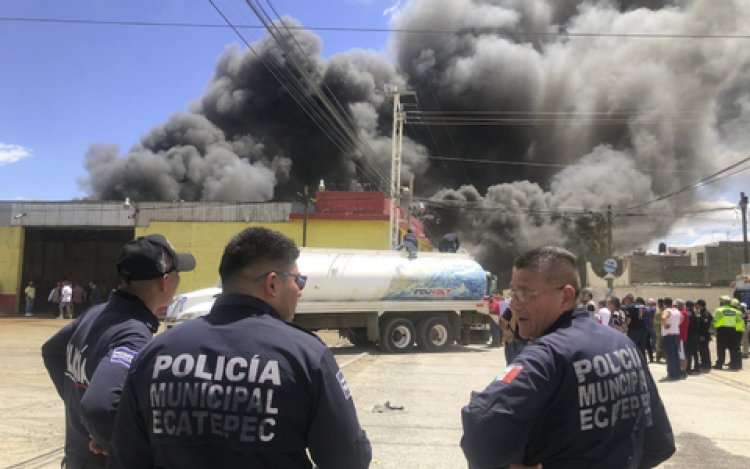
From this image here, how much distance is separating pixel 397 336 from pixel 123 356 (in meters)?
13.2

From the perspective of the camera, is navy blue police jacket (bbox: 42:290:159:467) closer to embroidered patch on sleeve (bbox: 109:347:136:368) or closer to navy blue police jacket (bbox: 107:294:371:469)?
embroidered patch on sleeve (bbox: 109:347:136:368)

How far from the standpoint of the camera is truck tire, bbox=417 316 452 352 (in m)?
15.1

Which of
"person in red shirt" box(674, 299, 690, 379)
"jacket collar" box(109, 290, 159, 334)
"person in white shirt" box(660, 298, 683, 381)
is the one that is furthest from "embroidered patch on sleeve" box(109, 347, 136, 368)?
"person in red shirt" box(674, 299, 690, 379)

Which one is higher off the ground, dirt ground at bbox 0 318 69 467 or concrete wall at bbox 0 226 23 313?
concrete wall at bbox 0 226 23 313

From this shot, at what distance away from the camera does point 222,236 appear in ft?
85.1

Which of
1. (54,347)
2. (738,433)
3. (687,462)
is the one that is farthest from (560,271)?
(738,433)

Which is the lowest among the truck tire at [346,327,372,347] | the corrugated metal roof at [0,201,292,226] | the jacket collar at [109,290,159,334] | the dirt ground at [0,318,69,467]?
the dirt ground at [0,318,69,467]

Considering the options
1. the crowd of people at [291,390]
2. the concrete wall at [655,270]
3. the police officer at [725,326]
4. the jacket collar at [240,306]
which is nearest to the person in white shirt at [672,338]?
the police officer at [725,326]

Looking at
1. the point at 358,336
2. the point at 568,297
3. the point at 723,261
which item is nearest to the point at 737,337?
the point at 358,336

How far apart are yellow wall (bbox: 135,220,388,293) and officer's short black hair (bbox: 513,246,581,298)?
72.3 feet

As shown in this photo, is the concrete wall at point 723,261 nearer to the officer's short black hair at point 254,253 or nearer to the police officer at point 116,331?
the police officer at point 116,331

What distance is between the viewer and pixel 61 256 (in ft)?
106

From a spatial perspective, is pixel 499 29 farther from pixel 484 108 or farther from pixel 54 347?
pixel 54 347

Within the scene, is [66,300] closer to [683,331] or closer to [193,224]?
[193,224]
